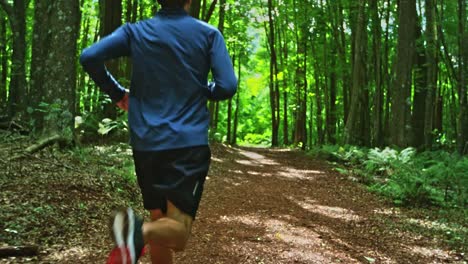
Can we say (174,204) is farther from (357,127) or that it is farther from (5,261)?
(357,127)

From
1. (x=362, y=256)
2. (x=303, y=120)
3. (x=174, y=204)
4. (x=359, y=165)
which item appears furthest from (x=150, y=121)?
(x=303, y=120)

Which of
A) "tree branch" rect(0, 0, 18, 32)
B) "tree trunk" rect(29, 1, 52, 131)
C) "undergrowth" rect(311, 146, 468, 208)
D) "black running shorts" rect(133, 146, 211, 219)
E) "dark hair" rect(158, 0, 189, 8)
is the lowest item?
"undergrowth" rect(311, 146, 468, 208)

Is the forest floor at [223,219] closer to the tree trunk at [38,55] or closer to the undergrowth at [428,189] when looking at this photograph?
the undergrowth at [428,189]

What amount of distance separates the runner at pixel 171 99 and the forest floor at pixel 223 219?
2.01 m

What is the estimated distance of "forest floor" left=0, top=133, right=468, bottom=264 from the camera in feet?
15.2

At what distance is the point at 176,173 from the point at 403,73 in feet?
41.0

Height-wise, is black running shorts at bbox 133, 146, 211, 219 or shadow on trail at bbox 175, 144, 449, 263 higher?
black running shorts at bbox 133, 146, 211, 219

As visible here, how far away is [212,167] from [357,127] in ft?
44.7

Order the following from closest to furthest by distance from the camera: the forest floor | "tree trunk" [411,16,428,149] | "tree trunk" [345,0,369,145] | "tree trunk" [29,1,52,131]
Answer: the forest floor < "tree trunk" [29,1,52,131] < "tree trunk" [345,0,369,145] < "tree trunk" [411,16,428,149]

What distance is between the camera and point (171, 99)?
259 centimetres

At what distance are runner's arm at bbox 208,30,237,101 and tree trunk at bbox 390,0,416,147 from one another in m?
12.0

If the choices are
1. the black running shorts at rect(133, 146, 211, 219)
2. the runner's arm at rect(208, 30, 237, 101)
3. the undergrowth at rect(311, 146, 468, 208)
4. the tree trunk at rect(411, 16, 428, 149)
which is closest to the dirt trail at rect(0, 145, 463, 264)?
the undergrowth at rect(311, 146, 468, 208)

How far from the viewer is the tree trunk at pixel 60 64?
787 cm

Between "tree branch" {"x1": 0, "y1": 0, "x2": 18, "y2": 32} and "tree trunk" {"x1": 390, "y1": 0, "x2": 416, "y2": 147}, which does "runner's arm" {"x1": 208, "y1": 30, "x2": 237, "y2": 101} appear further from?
"tree branch" {"x1": 0, "y1": 0, "x2": 18, "y2": 32}
